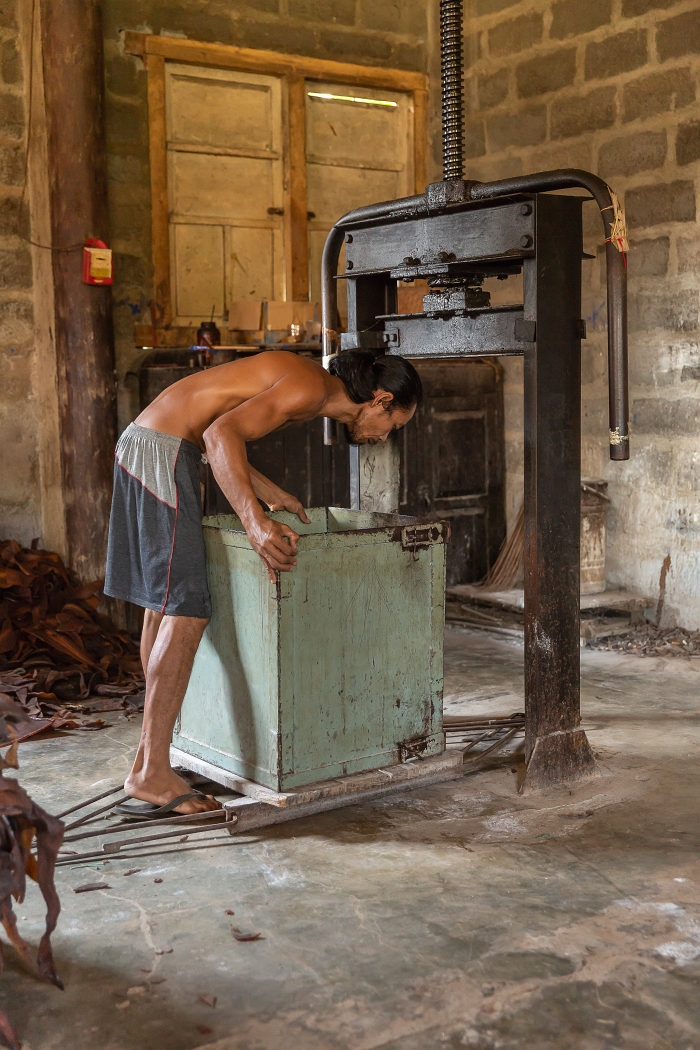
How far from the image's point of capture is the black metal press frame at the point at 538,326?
3.61m

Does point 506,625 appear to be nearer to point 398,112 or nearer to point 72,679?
point 72,679

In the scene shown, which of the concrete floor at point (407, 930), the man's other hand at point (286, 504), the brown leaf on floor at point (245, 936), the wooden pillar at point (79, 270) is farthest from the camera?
the wooden pillar at point (79, 270)

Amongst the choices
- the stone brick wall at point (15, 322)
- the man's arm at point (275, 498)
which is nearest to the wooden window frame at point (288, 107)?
the stone brick wall at point (15, 322)

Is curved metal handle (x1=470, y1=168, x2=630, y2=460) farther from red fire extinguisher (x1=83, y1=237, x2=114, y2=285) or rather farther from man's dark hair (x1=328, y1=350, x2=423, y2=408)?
red fire extinguisher (x1=83, y1=237, x2=114, y2=285)

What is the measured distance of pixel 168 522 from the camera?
3629 mm

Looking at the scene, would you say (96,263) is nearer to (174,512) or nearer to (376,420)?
(376,420)

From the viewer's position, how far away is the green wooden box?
353cm

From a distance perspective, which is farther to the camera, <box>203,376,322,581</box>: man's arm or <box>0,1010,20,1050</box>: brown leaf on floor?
<box>203,376,322,581</box>: man's arm

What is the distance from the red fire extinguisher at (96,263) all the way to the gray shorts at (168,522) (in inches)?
97.9

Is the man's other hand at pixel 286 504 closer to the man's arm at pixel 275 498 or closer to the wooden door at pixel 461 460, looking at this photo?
the man's arm at pixel 275 498

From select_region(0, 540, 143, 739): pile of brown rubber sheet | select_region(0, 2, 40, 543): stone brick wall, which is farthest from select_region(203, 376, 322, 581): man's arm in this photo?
select_region(0, 2, 40, 543): stone brick wall

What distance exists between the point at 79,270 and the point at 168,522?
2.78 m

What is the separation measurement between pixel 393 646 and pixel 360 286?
1624 mm

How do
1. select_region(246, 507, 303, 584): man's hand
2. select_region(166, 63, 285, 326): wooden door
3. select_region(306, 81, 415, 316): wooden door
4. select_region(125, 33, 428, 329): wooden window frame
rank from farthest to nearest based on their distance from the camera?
select_region(306, 81, 415, 316): wooden door < select_region(166, 63, 285, 326): wooden door < select_region(125, 33, 428, 329): wooden window frame < select_region(246, 507, 303, 584): man's hand
